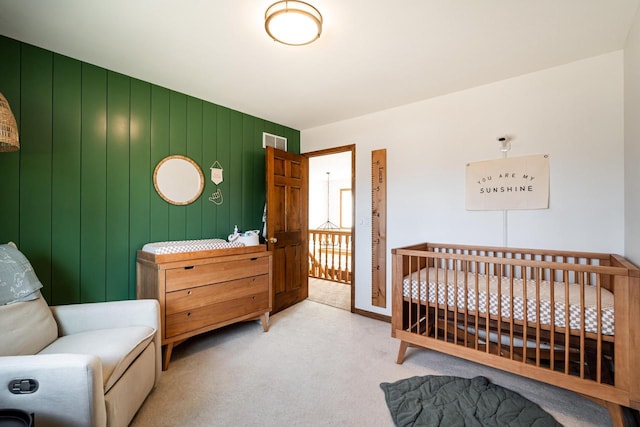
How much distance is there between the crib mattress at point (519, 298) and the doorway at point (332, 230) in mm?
1233

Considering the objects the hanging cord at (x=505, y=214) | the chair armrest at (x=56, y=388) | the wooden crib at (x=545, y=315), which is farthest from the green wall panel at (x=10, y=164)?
the hanging cord at (x=505, y=214)

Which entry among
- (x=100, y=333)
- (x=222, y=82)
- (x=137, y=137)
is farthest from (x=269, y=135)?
(x=100, y=333)

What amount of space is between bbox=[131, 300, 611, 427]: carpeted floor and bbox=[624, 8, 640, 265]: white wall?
1.04 metres

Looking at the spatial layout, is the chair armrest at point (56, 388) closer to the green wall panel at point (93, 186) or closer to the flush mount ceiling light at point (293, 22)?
the green wall panel at point (93, 186)

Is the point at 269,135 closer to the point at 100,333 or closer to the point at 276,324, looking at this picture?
the point at 276,324

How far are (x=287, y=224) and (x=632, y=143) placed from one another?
291 cm

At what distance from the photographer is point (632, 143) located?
178cm

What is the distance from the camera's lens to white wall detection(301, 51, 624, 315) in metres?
2.04

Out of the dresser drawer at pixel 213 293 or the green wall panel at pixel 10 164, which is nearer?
the green wall panel at pixel 10 164

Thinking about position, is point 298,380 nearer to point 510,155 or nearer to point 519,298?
point 519,298

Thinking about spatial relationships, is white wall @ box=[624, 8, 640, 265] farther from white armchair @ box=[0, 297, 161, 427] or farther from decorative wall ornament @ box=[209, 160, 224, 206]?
decorative wall ornament @ box=[209, 160, 224, 206]

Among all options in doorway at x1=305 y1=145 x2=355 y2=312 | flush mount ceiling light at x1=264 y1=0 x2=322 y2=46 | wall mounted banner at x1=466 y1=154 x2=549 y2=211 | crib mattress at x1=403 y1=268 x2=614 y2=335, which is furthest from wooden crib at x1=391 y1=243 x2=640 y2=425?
flush mount ceiling light at x1=264 y1=0 x2=322 y2=46

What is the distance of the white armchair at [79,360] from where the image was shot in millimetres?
1083

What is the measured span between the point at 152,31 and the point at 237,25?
0.55 metres
